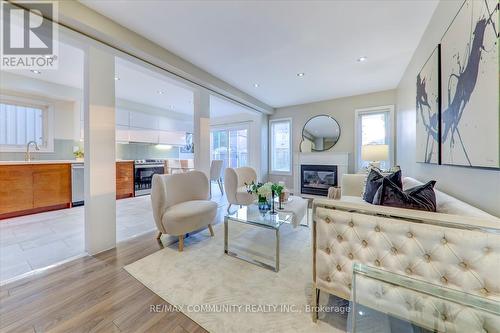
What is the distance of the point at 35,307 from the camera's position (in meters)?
1.48

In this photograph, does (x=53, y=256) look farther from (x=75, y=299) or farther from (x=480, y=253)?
(x=480, y=253)

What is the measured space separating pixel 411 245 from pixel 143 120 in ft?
21.1

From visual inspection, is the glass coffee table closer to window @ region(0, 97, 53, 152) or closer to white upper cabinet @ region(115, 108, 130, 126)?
white upper cabinet @ region(115, 108, 130, 126)

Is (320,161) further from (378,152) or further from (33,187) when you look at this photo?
(33,187)

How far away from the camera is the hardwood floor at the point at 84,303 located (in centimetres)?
133

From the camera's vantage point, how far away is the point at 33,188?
3.53 m

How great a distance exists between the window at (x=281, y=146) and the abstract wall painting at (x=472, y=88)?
13.8 feet

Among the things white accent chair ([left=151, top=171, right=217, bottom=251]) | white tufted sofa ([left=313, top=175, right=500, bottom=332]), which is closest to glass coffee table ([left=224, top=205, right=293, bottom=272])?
white accent chair ([left=151, top=171, right=217, bottom=251])

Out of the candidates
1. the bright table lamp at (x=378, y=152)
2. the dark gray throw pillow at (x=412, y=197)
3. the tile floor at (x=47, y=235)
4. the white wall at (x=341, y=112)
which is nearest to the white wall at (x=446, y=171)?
the dark gray throw pillow at (x=412, y=197)

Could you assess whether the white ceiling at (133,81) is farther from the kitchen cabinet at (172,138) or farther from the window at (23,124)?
the kitchen cabinet at (172,138)

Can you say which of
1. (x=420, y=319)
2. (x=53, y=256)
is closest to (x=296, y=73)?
(x=420, y=319)

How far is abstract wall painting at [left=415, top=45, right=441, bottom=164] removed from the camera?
5.80 feet

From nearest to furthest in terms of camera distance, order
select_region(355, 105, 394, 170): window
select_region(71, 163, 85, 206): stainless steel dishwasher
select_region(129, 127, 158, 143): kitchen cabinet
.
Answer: select_region(71, 163, 85, 206): stainless steel dishwasher < select_region(355, 105, 394, 170): window < select_region(129, 127, 158, 143): kitchen cabinet

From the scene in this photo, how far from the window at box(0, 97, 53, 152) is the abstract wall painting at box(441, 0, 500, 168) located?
6.46 meters
